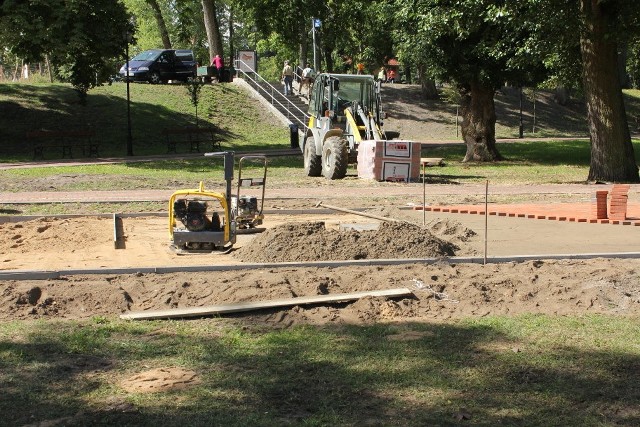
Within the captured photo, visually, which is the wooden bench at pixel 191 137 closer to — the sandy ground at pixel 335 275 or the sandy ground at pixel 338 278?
the sandy ground at pixel 335 275

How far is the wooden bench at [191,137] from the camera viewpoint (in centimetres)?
3756

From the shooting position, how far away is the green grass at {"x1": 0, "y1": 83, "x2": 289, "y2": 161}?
38.6 metres

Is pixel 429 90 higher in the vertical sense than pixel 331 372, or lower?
higher

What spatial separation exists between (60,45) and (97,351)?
24.8m

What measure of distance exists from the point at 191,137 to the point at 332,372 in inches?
1267

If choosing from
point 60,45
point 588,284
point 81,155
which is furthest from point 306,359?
point 81,155

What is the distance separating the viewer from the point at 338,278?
11352mm

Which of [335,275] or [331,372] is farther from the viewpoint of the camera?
[335,275]

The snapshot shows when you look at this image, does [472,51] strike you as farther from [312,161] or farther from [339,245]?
[339,245]

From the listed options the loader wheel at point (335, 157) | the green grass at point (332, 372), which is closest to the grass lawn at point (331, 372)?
the green grass at point (332, 372)

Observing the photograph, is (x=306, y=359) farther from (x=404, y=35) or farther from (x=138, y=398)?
(x=404, y=35)

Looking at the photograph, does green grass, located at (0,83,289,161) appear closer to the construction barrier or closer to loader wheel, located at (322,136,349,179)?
loader wheel, located at (322,136,349,179)

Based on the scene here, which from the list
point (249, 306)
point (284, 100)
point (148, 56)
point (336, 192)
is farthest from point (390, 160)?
point (148, 56)

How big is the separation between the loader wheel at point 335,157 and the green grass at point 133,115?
1223 centimetres
